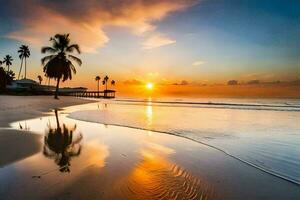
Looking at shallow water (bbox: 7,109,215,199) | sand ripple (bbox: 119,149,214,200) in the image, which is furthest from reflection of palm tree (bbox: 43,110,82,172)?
sand ripple (bbox: 119,149,214,200)

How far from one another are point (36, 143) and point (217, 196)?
310 inches

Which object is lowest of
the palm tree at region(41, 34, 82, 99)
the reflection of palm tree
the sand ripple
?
the sand ripple

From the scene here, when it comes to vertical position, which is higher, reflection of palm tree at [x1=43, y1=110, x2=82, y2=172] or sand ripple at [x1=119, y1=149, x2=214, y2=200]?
reflection of palm tree at [x1=43, y1=110, x2=82, y2=172]

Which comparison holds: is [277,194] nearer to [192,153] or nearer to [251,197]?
[251,197]

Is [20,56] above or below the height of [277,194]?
above

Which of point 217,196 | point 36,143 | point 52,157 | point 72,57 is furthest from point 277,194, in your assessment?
point 72,57

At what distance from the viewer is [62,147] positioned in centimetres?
1008

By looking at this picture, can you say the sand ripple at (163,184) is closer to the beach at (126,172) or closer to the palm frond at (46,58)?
the beach at (126,172)

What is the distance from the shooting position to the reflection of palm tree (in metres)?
7.99

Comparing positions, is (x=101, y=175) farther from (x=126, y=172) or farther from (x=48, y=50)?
(x=48, y=50)

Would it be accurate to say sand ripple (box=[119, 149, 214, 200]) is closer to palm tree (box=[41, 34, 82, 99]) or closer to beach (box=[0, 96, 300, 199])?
beach (box=[0, 96, 300, 199])

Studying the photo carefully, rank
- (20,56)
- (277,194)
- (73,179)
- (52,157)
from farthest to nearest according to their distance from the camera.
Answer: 1. (20,56)
2. (52,157)
3. (73,179)
4. (277,194)

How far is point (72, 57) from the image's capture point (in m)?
49.2

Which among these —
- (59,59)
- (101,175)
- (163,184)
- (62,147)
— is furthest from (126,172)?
(59,59)
